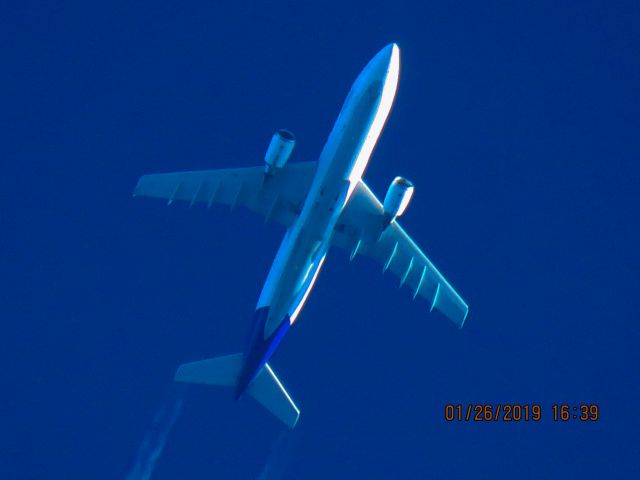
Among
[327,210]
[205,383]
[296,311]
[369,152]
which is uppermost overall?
[369,152]

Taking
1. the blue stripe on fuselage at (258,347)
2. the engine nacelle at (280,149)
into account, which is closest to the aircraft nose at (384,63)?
the engine nacelle at (280,149)

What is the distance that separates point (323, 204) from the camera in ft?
167

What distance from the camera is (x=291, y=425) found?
2122 inches

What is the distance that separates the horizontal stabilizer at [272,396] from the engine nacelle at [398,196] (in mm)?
9634

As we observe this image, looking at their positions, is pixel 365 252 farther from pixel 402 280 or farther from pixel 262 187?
pixel 262 187

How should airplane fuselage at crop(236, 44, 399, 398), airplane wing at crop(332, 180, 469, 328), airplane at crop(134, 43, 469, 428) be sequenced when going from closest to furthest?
airplane fuselage at crop(236, 44, 399, 398) < airplane at crop(134, 43, 469, 428) < airplane wing at crop(332, 180, 469, 328)

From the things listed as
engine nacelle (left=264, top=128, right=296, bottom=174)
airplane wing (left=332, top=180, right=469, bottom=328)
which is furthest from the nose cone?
airplane wing (left=332, top=180, right=469, bottom=328)

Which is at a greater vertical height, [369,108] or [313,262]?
[369,108]

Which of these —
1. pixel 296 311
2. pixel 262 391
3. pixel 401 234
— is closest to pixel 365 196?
pixel 401 234

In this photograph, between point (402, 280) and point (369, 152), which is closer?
point (369, 152)

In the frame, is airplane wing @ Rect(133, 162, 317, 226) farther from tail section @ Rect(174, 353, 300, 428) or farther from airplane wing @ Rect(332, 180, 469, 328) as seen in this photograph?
tail section @ Rect(174, 353, 300, 428)

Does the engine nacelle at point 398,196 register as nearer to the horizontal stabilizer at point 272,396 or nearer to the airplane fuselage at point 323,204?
the airplane fuselage at point 323,204

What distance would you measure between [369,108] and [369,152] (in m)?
2.41

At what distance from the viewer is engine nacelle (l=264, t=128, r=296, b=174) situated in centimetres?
5216
